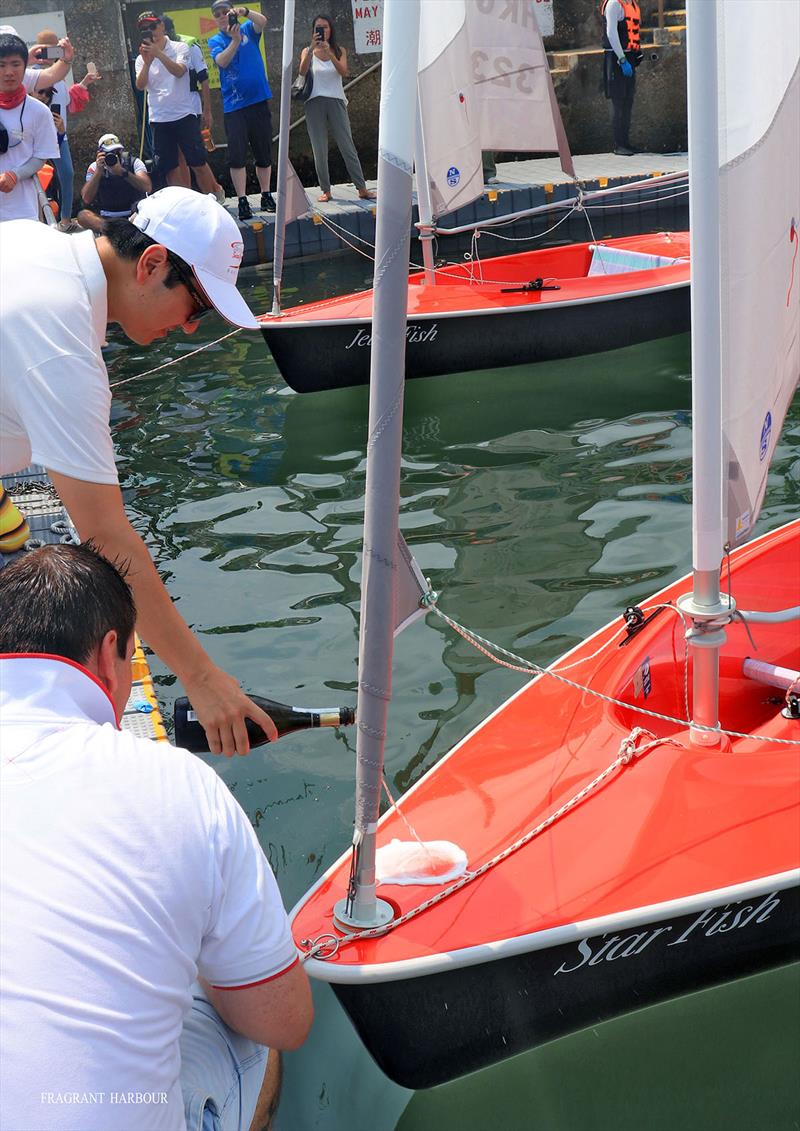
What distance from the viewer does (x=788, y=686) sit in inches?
120

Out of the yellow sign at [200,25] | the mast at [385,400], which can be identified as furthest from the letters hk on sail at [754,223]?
the yellow sign at [200,25]

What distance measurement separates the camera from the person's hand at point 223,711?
2336 mm

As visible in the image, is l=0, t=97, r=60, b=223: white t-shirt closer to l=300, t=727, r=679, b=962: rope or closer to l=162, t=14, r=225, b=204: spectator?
l=162, t=14, r=225, b=204: spectator

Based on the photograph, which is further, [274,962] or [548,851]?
[548,851]

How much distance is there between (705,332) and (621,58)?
451 inches

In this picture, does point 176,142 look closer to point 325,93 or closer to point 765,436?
point 325,93

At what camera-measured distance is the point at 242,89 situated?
10.9 metres

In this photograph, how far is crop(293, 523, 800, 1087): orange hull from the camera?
7.52ft

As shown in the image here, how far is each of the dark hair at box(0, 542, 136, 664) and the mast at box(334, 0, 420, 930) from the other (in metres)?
0.44

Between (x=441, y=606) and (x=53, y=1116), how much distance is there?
11.6ft

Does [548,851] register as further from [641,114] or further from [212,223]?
[641,114]

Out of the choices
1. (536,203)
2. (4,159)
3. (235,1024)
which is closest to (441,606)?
(235,1024)

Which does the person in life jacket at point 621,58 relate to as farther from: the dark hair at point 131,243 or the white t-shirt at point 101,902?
the white t-shirt at point 101,902

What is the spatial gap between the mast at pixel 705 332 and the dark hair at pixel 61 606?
1.15 metres
